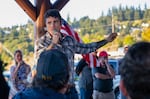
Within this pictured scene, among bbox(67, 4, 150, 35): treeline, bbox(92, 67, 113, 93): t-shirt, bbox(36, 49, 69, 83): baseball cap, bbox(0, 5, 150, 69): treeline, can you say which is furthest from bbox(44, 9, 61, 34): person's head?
bbox(67, 4, 150, 35): treeline

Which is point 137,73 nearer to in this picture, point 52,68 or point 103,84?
point 52,68

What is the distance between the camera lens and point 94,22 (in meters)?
40.7

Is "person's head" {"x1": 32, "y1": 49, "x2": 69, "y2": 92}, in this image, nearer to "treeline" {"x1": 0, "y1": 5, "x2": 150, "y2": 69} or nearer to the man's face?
the man's face

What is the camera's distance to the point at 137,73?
1874 millimetres

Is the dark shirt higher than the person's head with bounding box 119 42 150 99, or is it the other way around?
the person's head with bounding box 119 42 150 99

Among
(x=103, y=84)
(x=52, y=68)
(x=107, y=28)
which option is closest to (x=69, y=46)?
(x=52, y=68)

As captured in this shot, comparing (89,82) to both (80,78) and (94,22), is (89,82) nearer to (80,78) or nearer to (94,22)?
(80,78)

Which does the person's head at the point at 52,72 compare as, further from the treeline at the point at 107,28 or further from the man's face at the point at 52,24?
the treeline at the point at 107,28

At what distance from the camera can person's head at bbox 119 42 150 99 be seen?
1.87 metres

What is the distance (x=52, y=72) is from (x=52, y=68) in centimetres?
2

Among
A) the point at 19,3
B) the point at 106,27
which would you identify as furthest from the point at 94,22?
the point at 19,3

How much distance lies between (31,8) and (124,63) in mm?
4215

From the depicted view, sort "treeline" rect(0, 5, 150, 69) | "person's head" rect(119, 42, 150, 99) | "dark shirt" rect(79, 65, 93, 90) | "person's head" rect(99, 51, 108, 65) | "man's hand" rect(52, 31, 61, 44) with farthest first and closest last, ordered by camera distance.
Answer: "treeline" rect(0, 5, 150, 69) < "dark shirt" rect(79, 65, 93, 90) < "person's head" rect(99, 51, 108, 65) < "man's hand" rect(52, 31, 61, 44) < "person's head" rect(119, 42, 150, 99)

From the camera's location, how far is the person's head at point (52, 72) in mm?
2281
